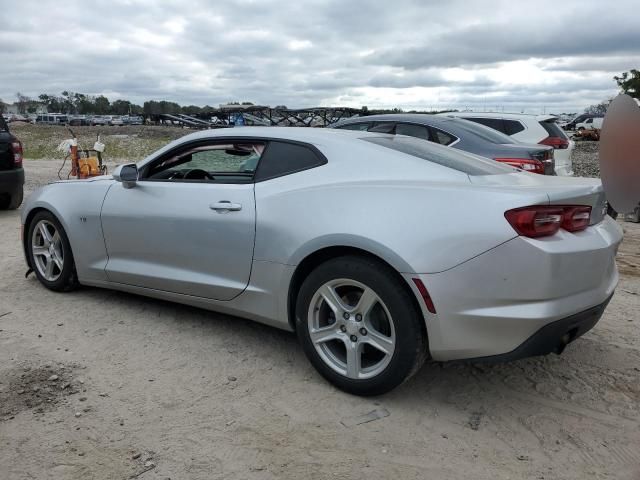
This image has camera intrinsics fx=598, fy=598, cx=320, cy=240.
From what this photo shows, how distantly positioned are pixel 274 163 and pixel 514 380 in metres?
1.98

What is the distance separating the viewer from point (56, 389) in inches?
134

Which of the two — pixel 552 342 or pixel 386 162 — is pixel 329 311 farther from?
pixel 552 342

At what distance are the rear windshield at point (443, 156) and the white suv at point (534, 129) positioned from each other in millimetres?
6500

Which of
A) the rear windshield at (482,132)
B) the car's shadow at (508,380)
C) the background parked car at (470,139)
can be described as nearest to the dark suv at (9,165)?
the background parked car at (470,139)

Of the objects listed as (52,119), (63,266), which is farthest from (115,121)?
(63,266)

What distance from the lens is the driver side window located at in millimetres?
4188

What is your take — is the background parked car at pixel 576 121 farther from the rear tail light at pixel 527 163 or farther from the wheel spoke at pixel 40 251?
the wheel spoke at pixel 40 251

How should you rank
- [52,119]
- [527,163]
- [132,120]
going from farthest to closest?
[52,119] < [132,120] < [527,163]

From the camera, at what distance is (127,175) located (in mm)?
4434

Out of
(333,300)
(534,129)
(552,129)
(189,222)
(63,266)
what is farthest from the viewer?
(552,129)

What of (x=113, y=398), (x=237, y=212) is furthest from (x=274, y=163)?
(x=113, y=398)

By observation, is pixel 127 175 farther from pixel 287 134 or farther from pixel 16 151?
pixel 16 151

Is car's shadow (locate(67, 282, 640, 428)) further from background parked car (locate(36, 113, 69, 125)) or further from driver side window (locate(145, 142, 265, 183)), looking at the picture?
background parked car (locate(36, 113, 69, 125))

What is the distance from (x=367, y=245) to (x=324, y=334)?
62 centimetres
